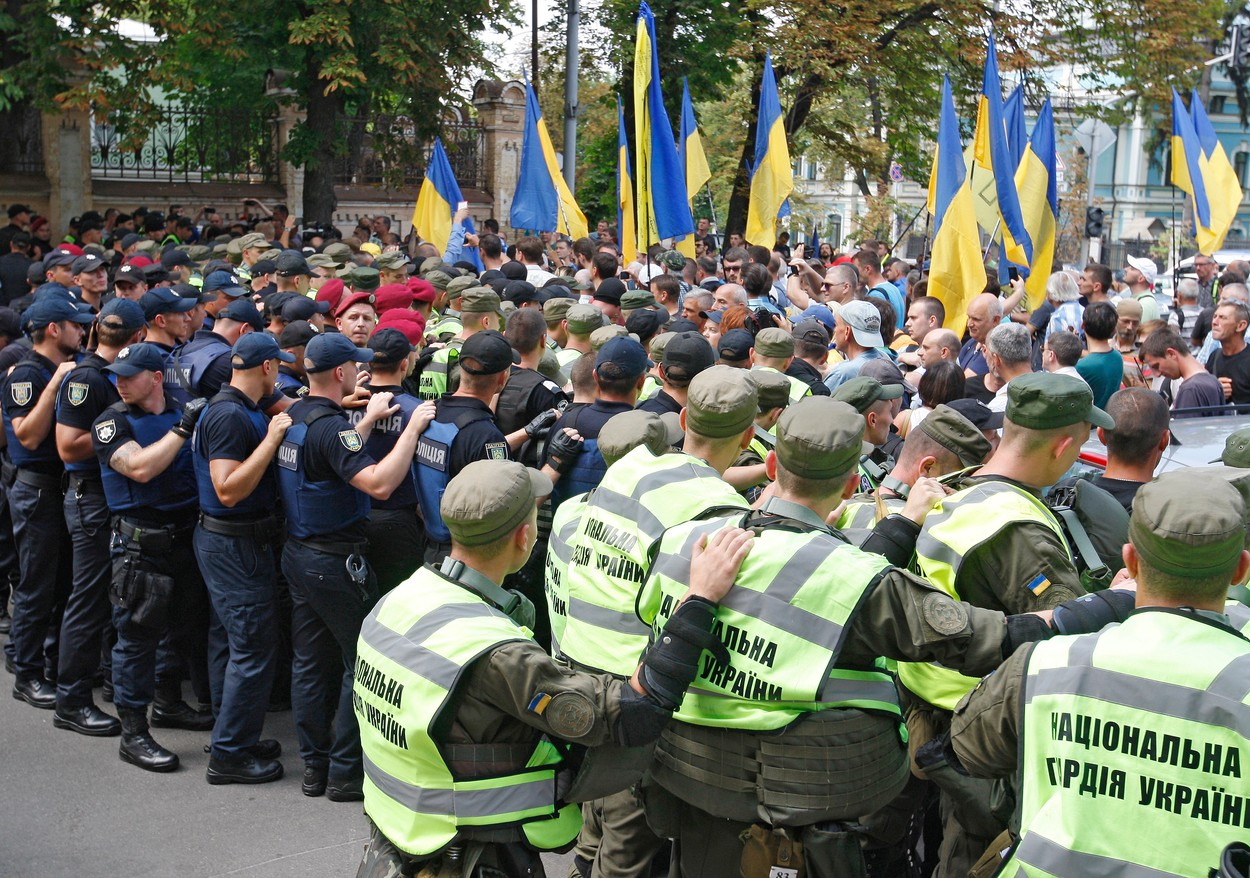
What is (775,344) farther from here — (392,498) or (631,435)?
(392,498)

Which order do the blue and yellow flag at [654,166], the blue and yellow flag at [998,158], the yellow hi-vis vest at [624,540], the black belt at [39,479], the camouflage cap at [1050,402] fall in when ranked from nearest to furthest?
1. the camouflage cap at [1050,402]
2. the yellow hi-vis vest at [624,540]
3. the black belt at [39,479]
4. the blue and yellow flag at [998,158]
5. the blue and yellow flag at [654,166]

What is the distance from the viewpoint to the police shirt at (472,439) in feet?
18.9

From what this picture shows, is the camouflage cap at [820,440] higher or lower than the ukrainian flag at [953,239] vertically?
lower

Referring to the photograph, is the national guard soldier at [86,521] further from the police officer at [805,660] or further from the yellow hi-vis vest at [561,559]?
the police officer at [805,660]

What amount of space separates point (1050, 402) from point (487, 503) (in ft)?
5.74

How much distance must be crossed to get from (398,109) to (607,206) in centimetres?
542

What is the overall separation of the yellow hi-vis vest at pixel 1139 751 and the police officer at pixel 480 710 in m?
0.88

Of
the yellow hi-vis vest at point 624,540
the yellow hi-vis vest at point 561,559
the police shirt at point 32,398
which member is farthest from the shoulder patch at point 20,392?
the yellow hi-vis vest at point 624,540

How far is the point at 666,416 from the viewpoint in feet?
17.7

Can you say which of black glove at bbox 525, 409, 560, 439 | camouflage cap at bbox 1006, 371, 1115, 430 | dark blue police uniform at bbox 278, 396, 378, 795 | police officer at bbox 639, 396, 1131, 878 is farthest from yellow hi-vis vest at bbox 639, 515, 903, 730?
black glove at bbox 525, 409, 560, 439

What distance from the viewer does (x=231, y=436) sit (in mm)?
5688

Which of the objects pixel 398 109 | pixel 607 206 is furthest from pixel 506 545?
pixel 607 206

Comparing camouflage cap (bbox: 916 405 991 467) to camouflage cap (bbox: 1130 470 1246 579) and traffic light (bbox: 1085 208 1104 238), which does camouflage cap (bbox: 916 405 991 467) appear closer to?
camouflage cap (bbox: 1130 470 1246 579)

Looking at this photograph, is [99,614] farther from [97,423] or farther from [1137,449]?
[1137,449]
